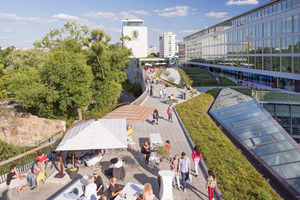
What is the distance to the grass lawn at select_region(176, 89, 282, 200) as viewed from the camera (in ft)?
28.3

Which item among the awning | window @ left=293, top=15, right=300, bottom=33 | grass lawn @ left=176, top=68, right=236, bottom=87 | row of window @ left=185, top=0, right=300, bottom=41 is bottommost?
the awning

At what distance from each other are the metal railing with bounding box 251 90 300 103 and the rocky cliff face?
765 inches

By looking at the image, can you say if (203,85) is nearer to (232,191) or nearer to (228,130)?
(228,130)

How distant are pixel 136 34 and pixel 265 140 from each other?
429 feet

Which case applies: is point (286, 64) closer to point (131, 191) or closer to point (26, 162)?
point (131, 191)

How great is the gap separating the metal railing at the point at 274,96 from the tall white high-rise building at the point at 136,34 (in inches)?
4607

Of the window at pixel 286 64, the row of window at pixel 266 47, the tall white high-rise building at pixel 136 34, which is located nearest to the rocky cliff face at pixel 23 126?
the window at pixel 286 64

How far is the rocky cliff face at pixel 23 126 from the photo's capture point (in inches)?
870

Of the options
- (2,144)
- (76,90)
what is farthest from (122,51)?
(2,144)

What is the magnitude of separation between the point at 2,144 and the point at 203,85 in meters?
31.6

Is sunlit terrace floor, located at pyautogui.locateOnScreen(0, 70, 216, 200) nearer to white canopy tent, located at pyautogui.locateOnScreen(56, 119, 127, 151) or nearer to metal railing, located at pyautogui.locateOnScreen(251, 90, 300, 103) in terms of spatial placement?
white canopy tent, located at pyautogui.locateOnScreen(56, 119, 127, 151)

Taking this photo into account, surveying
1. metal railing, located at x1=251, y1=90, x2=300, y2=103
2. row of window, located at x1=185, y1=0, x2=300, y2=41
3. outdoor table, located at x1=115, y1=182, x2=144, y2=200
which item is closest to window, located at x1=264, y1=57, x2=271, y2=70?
row of window, located at x1=185, y1=0, x2=300, y2=41

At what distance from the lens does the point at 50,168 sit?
34.7 ft

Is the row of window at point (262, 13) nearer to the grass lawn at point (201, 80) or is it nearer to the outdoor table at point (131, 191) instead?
the grass lawn at point (201, 80)
